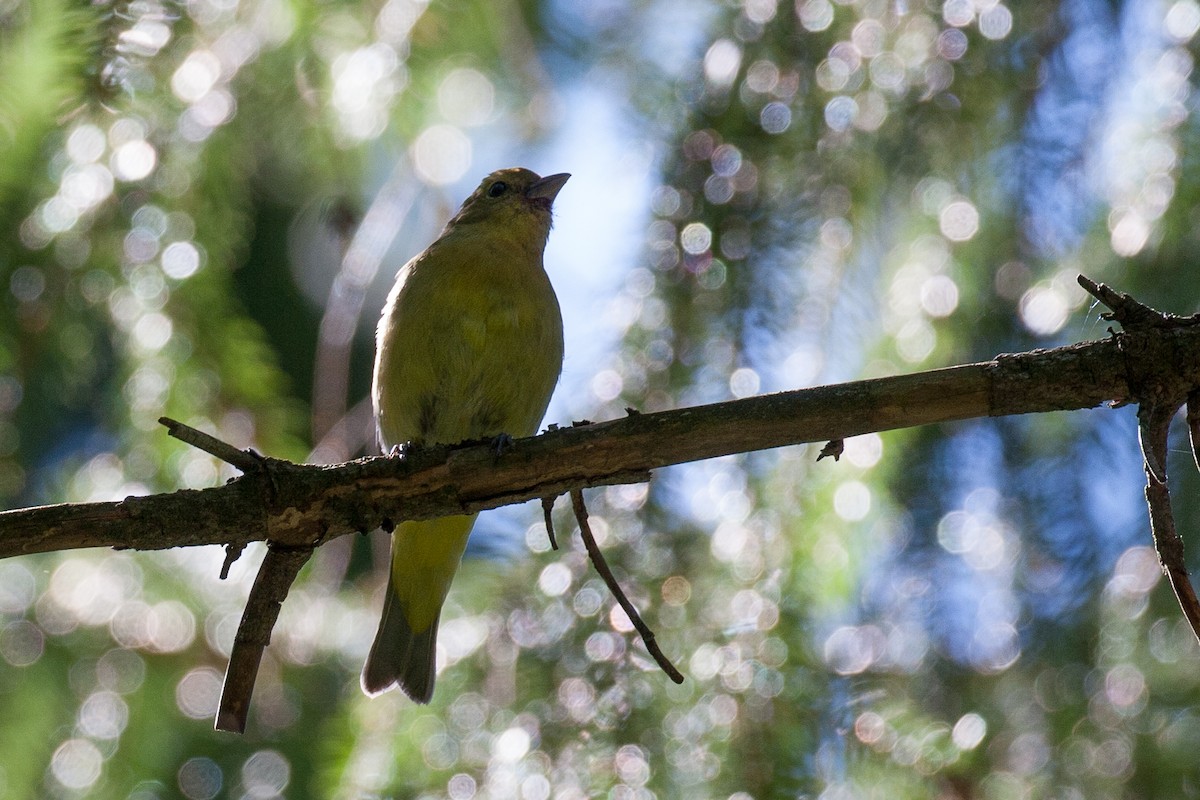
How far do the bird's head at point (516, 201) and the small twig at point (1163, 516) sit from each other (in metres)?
3.14

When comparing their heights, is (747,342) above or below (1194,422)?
below

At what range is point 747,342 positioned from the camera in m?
3.01

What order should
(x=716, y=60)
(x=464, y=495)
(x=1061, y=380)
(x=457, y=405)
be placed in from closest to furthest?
(x=1061, y=380)
(x=464, y=495)
(x=716, y=60)
(x=457, y=405)

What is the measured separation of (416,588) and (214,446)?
2.17m

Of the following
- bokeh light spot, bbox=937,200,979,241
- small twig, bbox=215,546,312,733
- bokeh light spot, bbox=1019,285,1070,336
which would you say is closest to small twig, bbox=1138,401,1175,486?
bokeh light spot, bbox=1019,285,1070,336

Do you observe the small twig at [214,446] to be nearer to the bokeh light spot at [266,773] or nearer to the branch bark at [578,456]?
the branch bark at [578,456]

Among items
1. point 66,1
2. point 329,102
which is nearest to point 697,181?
point 329,102

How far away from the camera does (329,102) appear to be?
10.4ft

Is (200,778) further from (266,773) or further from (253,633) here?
(253,633)

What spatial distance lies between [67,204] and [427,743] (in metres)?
1.60

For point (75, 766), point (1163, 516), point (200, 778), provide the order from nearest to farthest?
point (1163, 516) < point (75, 766) < point (200, 778)

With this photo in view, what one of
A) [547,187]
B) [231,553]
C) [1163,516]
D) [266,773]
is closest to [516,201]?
[547,187]

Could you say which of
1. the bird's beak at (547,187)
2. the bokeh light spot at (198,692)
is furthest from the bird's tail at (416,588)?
the bird's beak at (547,187)

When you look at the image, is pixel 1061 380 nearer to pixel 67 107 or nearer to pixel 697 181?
pixel 697 181
